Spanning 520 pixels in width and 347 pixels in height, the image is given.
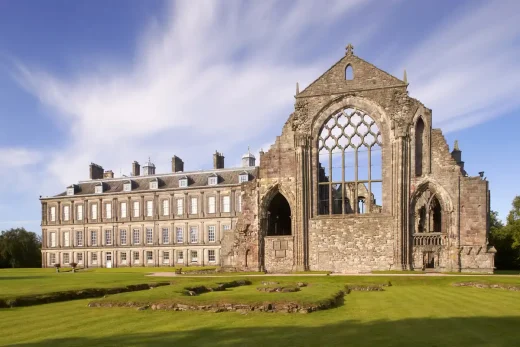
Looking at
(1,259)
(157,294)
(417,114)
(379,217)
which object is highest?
(417,114)

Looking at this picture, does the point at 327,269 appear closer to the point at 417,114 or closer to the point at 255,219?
the point at 255,219

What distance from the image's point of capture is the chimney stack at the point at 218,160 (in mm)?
61625

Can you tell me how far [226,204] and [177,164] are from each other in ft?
38.3

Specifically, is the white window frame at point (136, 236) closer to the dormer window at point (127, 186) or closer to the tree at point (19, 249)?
the dormer window at point (127, 186)

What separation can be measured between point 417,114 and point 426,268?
11.4 metres

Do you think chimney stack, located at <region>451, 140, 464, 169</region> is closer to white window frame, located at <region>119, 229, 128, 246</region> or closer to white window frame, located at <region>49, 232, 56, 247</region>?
white window frame, located at <region>119, 229, 128, 246</region>

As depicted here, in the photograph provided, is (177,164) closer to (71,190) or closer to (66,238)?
(71,190)

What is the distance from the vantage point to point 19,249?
66.3 metres

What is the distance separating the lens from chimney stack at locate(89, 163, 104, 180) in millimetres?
67125

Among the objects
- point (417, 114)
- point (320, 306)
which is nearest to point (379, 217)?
point (417, 114)

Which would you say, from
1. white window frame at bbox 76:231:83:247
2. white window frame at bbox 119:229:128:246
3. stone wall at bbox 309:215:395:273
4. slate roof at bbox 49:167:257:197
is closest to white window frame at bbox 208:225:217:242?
slate roof at bbox 49:167:257:197

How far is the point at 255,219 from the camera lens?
118 ft

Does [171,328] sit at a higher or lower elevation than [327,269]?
higher

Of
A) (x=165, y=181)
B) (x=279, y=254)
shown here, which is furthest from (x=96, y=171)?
(x=279, y=254)
